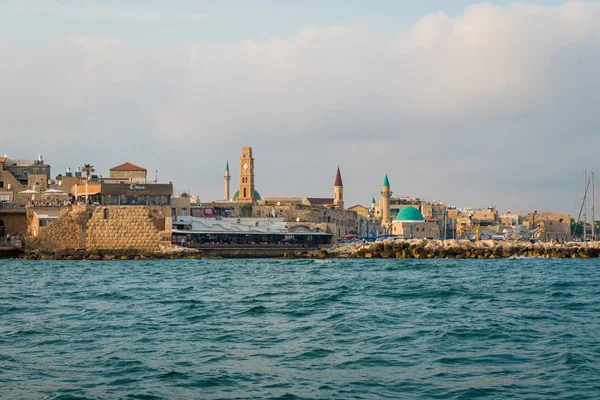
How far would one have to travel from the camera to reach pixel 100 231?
6356 centimetres

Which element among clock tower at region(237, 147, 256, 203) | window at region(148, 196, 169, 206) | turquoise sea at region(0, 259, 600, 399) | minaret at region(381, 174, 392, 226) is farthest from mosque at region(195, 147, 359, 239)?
turquoise sea at region(0, 259, 600, 399)

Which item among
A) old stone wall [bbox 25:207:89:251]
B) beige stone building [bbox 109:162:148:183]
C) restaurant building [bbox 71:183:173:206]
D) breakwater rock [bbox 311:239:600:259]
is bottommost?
breakwater rock [bbox 311:239:600:259]

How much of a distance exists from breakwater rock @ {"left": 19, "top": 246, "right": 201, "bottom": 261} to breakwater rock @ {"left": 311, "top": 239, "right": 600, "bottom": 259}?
1025 centimetres

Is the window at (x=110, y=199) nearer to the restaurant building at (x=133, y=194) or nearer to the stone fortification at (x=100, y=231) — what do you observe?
the restaurant building at (x=133, y=194)

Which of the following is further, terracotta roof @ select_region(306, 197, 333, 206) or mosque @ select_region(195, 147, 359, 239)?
terracotta roof @ select_region(306, 197, 333, 206)

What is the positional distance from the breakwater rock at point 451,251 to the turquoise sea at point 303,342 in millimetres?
32424

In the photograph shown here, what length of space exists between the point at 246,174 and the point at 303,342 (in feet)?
288

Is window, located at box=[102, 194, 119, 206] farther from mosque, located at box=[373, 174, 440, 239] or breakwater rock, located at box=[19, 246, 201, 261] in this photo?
mosque, located at box=[373, 174, 440, 239]

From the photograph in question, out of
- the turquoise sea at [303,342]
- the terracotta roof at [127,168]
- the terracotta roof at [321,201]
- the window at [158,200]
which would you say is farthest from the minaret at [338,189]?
the turquoise sea at [303,342]

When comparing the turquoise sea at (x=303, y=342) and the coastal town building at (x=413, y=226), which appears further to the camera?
the coastal town building at (x=413, y=226)

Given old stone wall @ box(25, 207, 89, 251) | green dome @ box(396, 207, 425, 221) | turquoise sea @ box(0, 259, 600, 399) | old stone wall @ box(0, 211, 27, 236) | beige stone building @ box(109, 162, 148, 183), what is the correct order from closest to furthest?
1. turquoise sea @ box(0, 259, 600, 399)
2. old stone wall @ box(25, 207, 89, 251)
3. old stone wall @ box(0, 211, 27, 236)
4. beige stone building @ box(109, 162, 148, 183)
5. green dome @ box(396, 207, 425, 221)

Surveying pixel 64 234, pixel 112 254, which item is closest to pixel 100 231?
pixel 112 254

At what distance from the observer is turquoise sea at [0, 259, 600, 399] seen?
13297 mm

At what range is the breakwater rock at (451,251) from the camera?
6319cm
